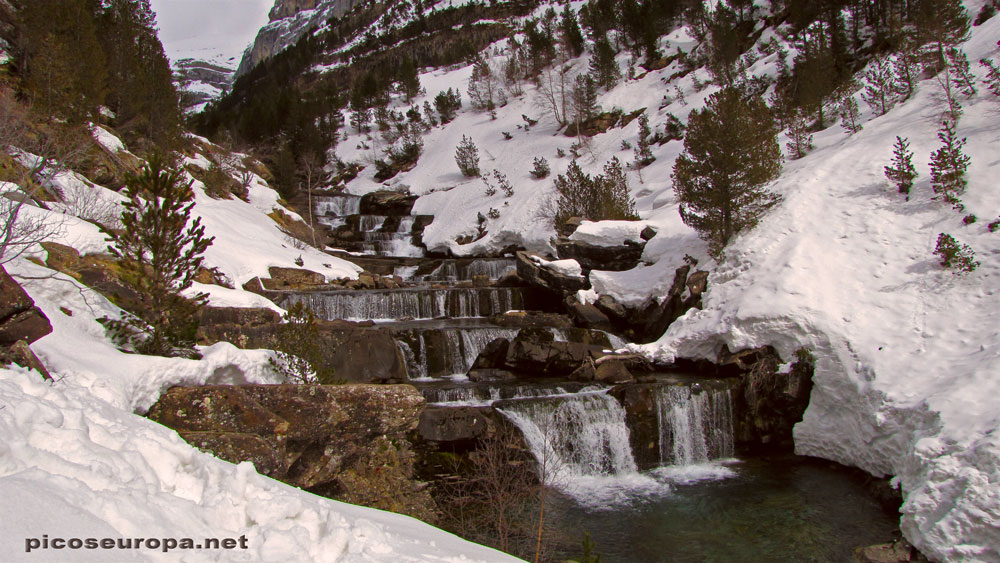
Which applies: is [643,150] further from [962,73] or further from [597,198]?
[962,73]

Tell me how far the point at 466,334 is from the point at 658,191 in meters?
16.9

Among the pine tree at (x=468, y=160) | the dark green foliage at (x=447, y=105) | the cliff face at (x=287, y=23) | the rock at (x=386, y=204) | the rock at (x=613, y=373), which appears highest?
the cliff face at (x=287, y=23)

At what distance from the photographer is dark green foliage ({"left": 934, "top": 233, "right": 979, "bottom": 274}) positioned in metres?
11.6

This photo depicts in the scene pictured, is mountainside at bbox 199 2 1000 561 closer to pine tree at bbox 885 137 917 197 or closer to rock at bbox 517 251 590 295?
pine tree at bbox 885 137 917 197

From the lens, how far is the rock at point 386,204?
131 ft

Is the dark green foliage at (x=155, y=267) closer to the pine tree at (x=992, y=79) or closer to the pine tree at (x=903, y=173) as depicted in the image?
the pine tree at (x=903, y=173)

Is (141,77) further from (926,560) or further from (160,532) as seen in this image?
(926,560)

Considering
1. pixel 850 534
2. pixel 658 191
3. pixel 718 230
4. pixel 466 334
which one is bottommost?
pixel 850 534

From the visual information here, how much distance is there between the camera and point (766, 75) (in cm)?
3231

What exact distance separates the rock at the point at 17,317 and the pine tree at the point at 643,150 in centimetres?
3014

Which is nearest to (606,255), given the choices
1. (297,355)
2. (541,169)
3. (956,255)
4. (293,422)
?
(956,255)

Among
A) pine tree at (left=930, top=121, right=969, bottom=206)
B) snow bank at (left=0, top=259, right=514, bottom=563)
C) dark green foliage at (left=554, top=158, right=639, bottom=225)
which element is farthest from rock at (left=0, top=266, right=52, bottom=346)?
dark green foliage at (left=554, top=158, right=639, bottom=225)

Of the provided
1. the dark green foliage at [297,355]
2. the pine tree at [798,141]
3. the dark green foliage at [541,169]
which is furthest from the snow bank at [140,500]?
the dark green foliage at [541,169]

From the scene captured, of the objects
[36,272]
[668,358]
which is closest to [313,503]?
[36,272]
